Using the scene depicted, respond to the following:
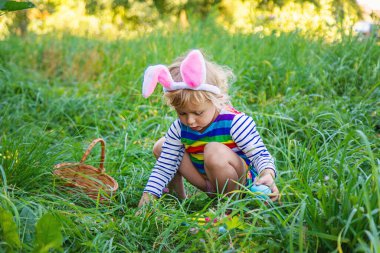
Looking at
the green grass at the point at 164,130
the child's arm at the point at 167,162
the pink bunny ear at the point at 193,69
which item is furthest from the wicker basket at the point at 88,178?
the pink bunny ear at the point at 193,69

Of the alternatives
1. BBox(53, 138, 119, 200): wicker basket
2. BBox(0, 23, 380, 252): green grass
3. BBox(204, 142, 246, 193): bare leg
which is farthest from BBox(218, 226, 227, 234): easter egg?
BBox(53, 138, 119, 200): wicker basket

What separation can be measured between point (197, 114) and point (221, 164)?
253mm

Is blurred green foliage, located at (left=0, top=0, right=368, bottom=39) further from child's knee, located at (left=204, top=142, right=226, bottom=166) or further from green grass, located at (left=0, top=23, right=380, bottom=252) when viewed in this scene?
child's knee, located at (left=204, top=142, right=226, bottom=166)

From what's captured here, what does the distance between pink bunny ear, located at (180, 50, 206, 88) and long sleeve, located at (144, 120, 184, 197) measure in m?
0.36

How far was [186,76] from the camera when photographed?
2230 mm

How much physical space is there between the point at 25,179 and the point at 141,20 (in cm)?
774

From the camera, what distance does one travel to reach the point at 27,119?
3881mm

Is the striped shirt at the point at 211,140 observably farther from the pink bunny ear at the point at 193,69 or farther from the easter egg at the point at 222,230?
the easter egg at the point at 222,230

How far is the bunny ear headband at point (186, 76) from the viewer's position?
221 cm

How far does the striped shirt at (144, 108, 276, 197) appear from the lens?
2.38 metres

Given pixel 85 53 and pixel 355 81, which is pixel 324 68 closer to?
pixel 355 81

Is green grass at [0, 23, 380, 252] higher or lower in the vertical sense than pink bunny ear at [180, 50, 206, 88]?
lower

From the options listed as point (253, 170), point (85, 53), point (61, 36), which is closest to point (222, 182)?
point (253, 170)

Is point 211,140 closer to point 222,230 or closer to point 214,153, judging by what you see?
point 214,153
